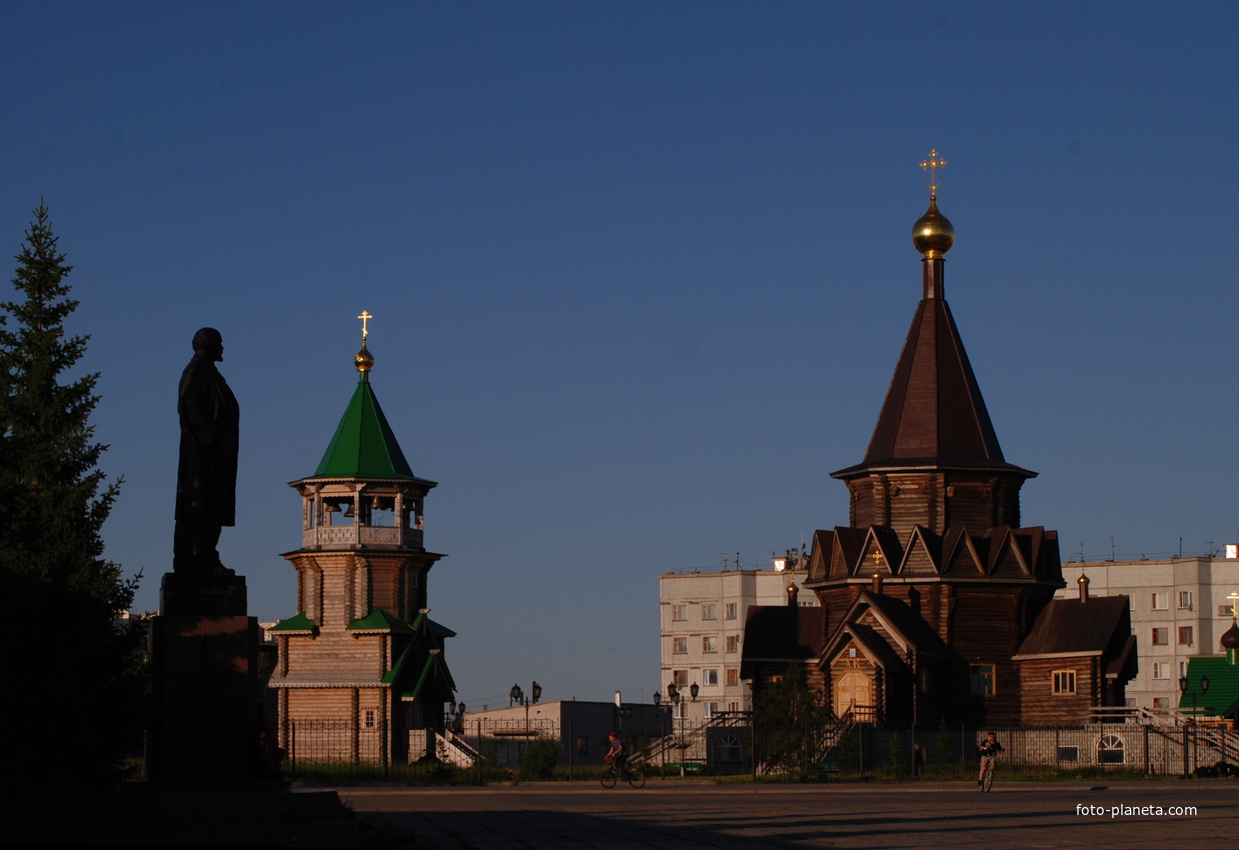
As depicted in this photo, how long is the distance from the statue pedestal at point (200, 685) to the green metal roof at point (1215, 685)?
41.2 meters

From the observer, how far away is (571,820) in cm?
2177

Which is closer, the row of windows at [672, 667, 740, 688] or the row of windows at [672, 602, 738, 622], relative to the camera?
the row of windows at [672, 667, 740, 688]

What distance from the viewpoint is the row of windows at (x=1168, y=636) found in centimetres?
9075

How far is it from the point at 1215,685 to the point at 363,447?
94.3ft

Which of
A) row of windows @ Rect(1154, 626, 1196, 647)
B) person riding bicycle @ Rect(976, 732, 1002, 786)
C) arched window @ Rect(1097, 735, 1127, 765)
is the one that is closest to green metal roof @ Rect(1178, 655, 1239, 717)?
arched window @ Rect(1097, 735, 1127, 765)

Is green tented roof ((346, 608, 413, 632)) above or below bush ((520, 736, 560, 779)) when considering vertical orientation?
above

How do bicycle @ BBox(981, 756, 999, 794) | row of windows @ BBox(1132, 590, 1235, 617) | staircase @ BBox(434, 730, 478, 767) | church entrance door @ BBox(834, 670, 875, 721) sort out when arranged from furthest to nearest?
1. row of windows @ BBox(1132, 590, 1235, 617)
2. staircase @ BBox(434, 730, 478, 767)
3. church entrance door @ BBox(834, 670, 875, 721)
4. bicycle @ BBox(981, 756, 999, 794)

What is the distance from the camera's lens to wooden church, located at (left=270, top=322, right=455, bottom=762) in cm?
5022

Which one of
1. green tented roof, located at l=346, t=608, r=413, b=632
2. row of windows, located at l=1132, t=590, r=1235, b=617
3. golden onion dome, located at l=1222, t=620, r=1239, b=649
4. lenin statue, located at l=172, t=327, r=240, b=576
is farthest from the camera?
row of windows, located at l=1132, t=590, r=1235, b=617

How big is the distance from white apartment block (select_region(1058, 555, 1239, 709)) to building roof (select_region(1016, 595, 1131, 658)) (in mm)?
40463

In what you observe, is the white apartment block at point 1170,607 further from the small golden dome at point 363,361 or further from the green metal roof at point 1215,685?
the small golden dome at point 363,361

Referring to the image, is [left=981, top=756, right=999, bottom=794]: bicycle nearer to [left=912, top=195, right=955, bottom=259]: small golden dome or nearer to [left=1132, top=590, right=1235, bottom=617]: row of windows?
→ [left=912, top=195, right=955, bottom=259]: small golden dome

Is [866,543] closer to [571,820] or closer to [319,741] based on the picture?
[319,741]

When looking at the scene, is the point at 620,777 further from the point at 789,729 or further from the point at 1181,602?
the point at 1181,602
